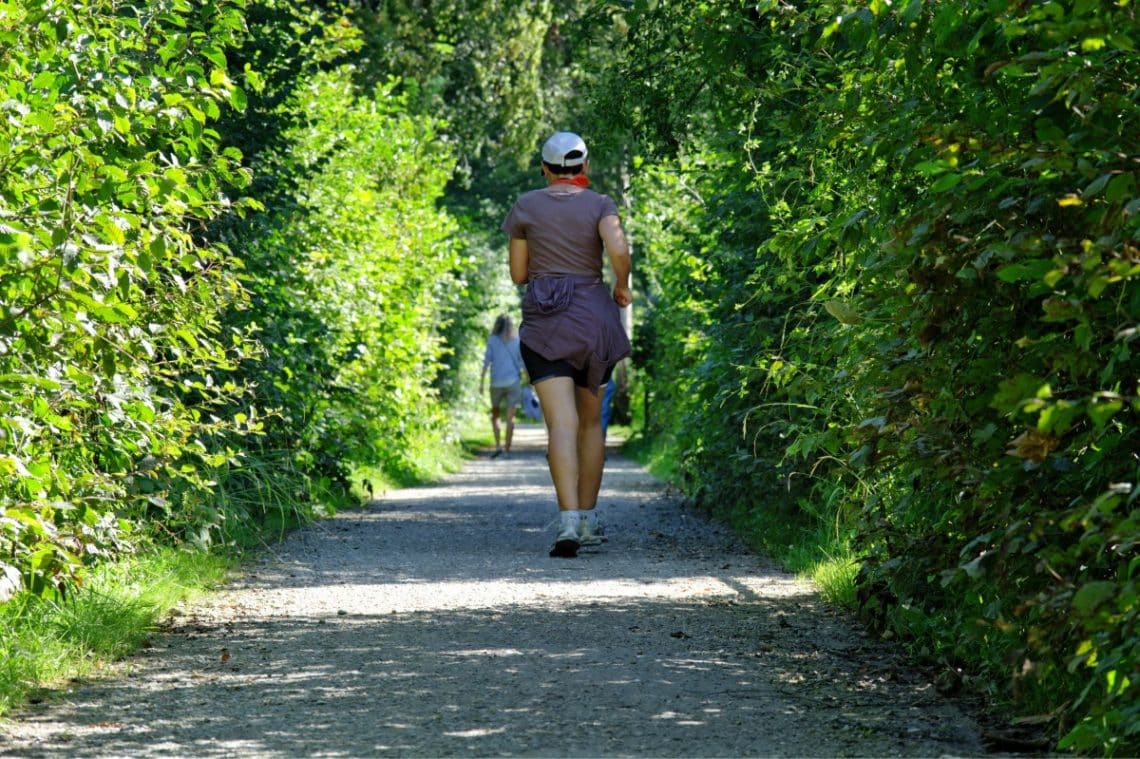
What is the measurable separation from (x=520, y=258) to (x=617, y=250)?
0.61 meters

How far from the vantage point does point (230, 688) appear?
15.9 ft

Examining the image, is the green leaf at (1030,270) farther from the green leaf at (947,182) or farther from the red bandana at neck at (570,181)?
the red bandana at neck at (570,181)

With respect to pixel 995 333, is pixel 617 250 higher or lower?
higher

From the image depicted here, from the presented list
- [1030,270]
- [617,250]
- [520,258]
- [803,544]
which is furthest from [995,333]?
[520,258]

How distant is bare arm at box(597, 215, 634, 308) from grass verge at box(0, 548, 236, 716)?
115 inches

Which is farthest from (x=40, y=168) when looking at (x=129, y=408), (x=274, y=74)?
(x=274, y=74)

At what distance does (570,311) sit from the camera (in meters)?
8.41

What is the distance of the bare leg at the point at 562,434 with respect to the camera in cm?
828

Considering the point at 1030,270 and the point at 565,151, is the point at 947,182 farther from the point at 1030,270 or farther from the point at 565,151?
the point at 565,151

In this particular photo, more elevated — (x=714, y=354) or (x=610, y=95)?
(x=610, y=95)

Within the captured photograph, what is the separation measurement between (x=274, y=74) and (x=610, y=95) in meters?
2.12

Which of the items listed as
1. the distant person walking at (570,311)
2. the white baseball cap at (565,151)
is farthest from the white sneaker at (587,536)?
the white baseball cap at (565,151)

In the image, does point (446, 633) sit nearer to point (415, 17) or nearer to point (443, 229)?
point (443, 229)

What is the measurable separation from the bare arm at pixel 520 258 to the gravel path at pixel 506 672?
A: 1.60 m
